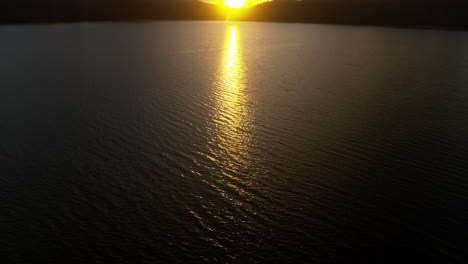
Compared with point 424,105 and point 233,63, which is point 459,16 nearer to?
point 233,63

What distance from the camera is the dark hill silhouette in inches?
4547

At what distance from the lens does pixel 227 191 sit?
13672 mm

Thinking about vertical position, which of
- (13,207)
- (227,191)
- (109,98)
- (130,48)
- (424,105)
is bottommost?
(13,207)

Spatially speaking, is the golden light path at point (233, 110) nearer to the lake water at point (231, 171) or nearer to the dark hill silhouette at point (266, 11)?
the lake water at point (231, 171)

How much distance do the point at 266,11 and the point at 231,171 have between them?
16211cm

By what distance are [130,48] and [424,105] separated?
3938cm

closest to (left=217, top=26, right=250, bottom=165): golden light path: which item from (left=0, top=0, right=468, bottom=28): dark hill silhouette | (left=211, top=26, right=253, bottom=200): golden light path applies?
(left=211, top=26, right=253, bottom=200): golden light path

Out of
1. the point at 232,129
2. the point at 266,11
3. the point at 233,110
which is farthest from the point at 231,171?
the point at 266,11

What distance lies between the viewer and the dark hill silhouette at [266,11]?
11550 cm

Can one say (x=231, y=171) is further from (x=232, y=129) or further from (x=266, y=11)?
(x=266, y=11)

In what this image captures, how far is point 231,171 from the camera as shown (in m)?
15.2

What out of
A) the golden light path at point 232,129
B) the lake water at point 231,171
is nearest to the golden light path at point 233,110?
the golden light path at point 232,129

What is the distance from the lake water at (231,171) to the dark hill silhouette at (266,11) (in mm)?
98851

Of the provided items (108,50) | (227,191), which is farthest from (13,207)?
(108,50)
